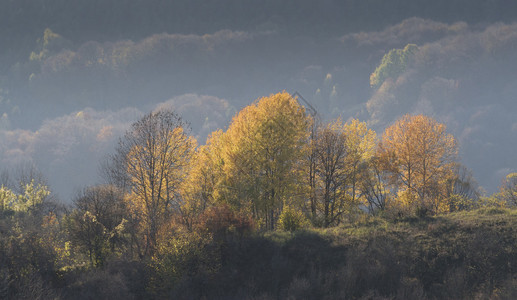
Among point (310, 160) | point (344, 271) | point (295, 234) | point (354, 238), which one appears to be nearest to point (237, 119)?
point (310, 160)

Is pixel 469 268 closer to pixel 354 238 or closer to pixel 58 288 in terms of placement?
pixel 354 238

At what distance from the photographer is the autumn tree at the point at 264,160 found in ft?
106

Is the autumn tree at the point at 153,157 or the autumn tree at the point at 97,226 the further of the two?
the autumn tree at the point at 153,157

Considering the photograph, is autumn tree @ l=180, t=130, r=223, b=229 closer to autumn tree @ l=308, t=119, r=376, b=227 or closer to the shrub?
the shrub

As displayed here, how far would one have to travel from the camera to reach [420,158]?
45.9m

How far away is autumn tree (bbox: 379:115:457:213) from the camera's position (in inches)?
1757

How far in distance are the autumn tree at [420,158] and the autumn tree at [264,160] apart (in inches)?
626

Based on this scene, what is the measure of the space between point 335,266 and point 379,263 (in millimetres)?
2623

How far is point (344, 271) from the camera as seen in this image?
71.6 feet

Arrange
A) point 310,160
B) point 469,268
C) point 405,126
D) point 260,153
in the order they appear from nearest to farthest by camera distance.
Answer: point 469,268
point 260,153
point 310,160
point 405,126

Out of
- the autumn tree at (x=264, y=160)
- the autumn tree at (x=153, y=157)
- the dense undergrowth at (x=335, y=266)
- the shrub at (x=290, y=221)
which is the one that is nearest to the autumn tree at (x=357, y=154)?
the autumn tree at (x=264, y=160)

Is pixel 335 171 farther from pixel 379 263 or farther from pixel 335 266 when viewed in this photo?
pixel 379 263

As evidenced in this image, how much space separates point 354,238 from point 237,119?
17430 millimetres

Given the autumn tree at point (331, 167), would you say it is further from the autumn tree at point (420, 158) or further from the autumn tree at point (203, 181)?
the autumn tree at point (420, 158)
